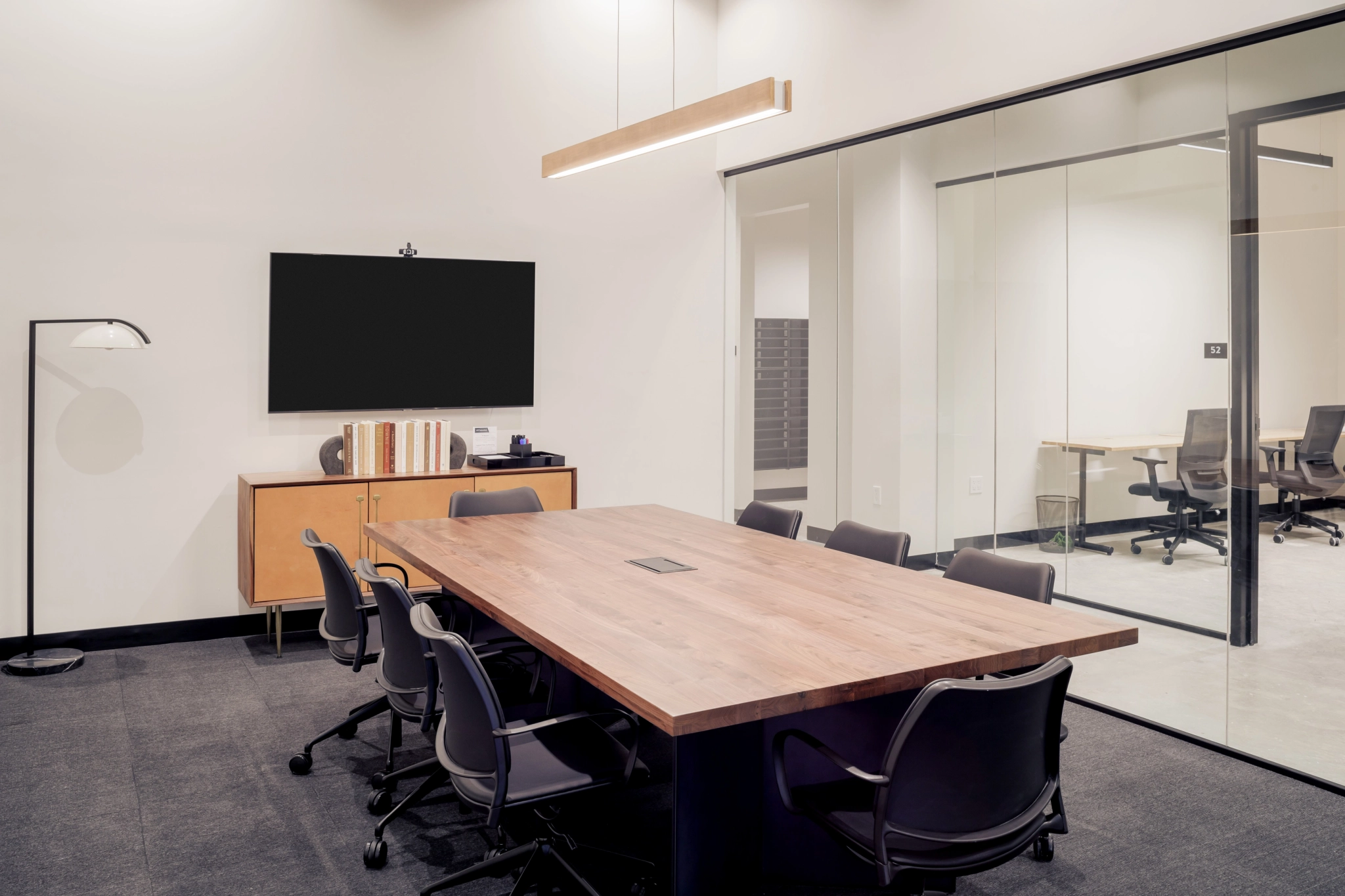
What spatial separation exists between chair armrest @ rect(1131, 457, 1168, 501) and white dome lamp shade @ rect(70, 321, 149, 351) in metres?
4.69

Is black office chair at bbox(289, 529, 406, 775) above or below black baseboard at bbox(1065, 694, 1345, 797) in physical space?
above

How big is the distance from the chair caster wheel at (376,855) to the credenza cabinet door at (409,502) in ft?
8.17

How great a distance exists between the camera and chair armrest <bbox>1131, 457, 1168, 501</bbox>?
4066mm

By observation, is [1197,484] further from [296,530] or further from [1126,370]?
[296,530]

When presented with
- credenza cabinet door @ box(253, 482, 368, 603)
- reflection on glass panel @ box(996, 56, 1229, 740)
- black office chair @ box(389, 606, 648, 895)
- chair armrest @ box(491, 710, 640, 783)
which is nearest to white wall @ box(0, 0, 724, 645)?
credenza cabinet door @ box(253, 482, 368, 603)

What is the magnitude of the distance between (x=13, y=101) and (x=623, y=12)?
3.55m

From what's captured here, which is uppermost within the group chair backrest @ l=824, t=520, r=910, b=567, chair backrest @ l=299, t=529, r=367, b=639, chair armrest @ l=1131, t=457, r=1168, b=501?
chair armrest @ l=1131, t=457, r=1168, b=501

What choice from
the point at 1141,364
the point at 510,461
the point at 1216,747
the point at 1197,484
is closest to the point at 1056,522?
the point at 1197,484

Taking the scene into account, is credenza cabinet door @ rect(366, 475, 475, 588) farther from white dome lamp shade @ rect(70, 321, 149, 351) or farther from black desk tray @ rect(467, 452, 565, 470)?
white dome lamp shade @ rect(70, 321, 149, 351)

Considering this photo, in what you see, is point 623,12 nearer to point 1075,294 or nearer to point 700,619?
point 1075,294

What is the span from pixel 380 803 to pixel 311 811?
0.24 m

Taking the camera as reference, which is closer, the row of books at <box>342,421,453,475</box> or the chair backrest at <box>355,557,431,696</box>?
the chair backrest at <box>355,557,431,696</box>

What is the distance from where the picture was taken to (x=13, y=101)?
4867mm

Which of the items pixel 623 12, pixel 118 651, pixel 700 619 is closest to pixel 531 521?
pixel 700 619
